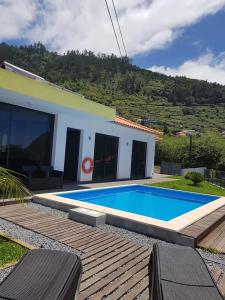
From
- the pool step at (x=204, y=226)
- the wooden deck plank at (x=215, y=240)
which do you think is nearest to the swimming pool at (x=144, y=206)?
the pool step at (x=204, y=226)

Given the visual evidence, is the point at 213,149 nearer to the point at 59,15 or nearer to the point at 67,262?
the point at 59,15

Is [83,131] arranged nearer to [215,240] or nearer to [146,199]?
[146,199]

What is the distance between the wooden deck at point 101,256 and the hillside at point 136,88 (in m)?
53.6

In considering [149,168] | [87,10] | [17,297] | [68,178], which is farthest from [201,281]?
[149,168]

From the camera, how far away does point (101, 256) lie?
5.07 meters

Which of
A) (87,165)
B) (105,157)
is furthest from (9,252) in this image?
(105,157)

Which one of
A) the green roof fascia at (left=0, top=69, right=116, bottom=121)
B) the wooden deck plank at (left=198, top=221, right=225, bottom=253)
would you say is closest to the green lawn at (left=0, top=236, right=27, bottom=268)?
the wooden deck plank at (left=198, top=221, right=225, bottom=253)

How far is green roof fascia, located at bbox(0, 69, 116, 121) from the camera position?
8.96 metres

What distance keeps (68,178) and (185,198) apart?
19.5 ft

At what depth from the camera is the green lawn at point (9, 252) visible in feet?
14.7

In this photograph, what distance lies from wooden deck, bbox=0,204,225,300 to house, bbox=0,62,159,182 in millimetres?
3976

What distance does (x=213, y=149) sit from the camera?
29609 millimetres

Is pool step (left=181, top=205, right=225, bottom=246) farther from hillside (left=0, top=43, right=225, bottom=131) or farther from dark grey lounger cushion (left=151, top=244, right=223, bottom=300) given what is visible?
hillside (left=0, top=43, right=225, bottom=131)

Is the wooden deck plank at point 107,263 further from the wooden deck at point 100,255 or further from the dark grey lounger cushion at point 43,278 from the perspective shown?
the dark grey lounger cushion at point 43,278
